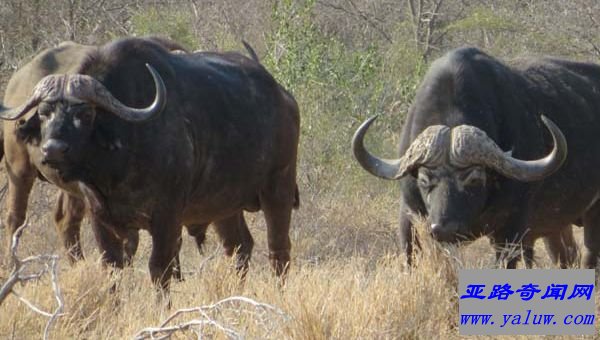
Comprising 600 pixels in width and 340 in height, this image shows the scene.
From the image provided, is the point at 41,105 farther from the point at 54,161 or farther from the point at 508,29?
the point at 508,29

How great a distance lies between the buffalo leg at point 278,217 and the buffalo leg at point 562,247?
79.5 inches

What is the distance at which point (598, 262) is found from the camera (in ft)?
30.8

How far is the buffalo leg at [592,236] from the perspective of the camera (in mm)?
9547

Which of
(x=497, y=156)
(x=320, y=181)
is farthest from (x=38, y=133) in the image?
(x=320, y=181)

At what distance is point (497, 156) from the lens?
313 inches

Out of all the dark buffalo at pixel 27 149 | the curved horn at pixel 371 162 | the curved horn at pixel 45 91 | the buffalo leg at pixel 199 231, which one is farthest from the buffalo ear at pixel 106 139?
the buffalo leg at pixel 199 231

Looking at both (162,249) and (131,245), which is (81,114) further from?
(131,245)

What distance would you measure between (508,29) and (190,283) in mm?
11081

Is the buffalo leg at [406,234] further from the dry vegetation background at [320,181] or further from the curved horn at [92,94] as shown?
the curved horn at [92,94]

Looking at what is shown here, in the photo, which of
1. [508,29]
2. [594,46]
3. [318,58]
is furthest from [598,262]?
[508,29]

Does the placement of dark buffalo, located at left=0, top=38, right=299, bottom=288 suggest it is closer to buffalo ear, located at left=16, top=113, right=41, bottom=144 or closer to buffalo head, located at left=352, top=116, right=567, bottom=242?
buffalo ear, located at left=16, top=113, right=41, bottom=144

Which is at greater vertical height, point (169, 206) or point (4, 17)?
point (169, 206)

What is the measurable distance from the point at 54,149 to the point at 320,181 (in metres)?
5.81

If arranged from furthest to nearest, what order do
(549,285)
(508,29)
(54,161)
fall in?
1. (508,29)
2. (54,161)
3. (549,285)
